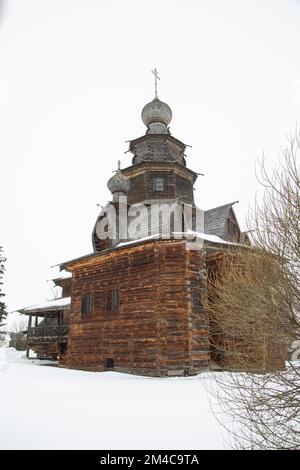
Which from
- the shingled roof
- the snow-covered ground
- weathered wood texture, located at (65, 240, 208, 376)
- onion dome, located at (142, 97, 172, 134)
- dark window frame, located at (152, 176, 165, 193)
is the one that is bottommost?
the snow-covered ground

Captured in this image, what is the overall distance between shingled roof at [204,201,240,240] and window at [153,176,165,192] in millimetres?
3255

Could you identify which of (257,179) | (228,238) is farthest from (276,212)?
(228,238)

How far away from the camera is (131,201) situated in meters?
22.1

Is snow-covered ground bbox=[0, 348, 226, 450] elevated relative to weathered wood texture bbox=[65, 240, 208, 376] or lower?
lower

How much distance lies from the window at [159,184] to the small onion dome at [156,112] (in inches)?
196

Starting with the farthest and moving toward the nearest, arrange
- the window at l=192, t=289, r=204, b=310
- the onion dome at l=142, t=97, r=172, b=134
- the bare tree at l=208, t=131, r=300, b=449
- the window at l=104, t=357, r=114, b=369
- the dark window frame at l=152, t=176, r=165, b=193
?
1. the onion dome at l=142, t=97, r=172, b=134
2. the dark window frame at l=152, t=176, r=165, b=193
3. the window at l=104, t=357, r=114, b=369
4. the window at l=192, t=289, r=204, b=310
5. the bare tree at l=208, t=131, r=300, b=449

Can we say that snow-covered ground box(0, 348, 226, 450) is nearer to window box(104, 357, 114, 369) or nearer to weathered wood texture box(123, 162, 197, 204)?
window box(104, 357, 114, 369)

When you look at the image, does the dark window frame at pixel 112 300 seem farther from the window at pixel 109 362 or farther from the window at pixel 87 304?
the window at pixel 109 362

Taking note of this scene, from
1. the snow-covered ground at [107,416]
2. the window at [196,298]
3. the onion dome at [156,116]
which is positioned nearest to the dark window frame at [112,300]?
the window at [196,298]

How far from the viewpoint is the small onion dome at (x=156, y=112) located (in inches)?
944

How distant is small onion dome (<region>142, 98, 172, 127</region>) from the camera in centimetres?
2398

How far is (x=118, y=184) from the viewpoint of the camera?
22.2 meters

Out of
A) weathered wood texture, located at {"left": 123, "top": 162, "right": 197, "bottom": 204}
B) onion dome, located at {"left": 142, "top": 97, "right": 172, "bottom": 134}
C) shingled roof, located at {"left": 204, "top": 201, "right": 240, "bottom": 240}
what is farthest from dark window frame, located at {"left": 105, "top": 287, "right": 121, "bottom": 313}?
onion dome, located at {"left": 142, "top": 97, "right": 172, "bottom": 134}
